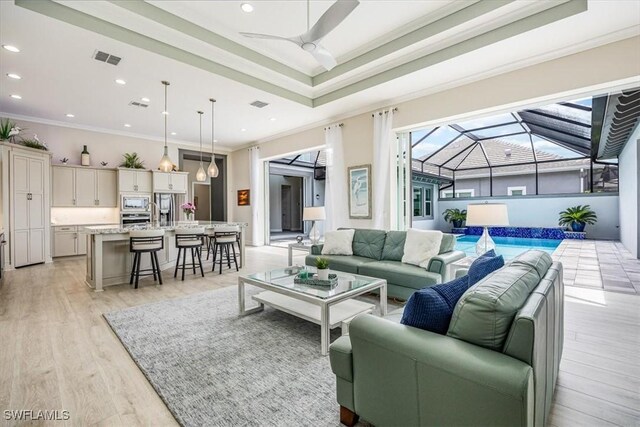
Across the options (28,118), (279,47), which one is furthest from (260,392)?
(28,118)

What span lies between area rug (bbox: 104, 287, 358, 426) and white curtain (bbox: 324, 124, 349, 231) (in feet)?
11.1

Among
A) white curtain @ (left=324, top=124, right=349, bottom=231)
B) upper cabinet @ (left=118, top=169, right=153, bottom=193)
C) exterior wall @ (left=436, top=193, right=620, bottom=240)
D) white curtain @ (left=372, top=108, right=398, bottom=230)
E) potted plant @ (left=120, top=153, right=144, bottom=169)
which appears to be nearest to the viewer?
white curtain @ (left=372, top=108, right=398, bottom=230)

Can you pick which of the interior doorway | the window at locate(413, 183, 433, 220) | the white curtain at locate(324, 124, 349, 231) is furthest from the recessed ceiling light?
the window at locate(413, 183, 433, 220)

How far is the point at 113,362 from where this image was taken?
2.36 meters

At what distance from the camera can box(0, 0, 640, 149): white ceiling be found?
3443 millimetres

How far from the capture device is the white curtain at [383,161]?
228 inches

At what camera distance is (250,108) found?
20.0 ft

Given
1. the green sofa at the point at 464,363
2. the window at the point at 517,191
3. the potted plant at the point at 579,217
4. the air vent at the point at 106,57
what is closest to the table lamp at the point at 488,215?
the green sofa at the point at 464,363

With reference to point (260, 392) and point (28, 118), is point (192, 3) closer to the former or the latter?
point (260, 392)

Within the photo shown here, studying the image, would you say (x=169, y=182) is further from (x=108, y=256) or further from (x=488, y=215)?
(x=488, y=215)

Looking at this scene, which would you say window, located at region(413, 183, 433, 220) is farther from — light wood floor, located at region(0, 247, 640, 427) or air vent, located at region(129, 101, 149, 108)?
air vent, located at region(129, 101, 149, 108)

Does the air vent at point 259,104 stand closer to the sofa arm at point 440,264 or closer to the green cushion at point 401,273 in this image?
the green cushion at point 401,273

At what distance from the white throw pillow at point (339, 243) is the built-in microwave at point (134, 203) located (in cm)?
571

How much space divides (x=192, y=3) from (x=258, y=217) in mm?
6260
